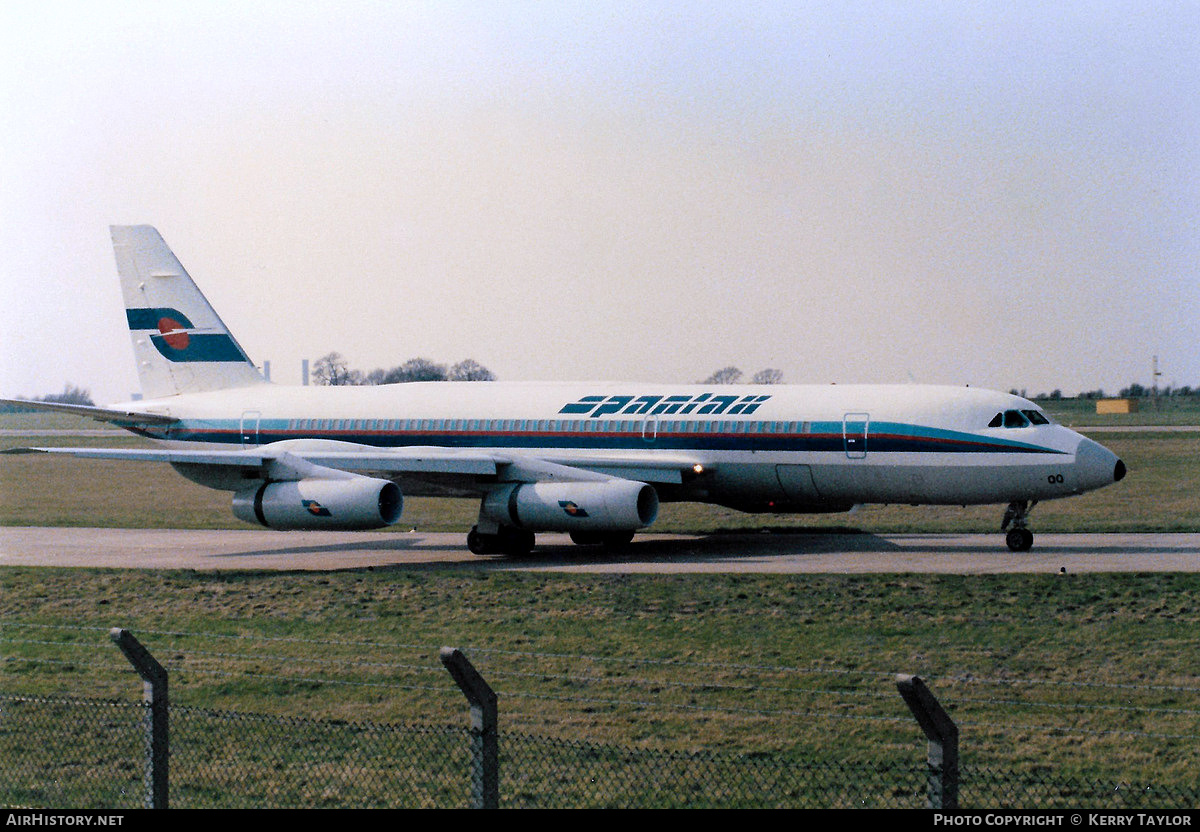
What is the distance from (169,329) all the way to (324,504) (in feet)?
40.3

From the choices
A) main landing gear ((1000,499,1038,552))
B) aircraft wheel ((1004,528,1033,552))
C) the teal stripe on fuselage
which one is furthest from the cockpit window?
aircraft wheel ((1004,528,1033,552))

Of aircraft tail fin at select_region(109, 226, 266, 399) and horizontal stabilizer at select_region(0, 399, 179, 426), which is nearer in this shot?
horizontal stabilizer at select_region(0, 399, 179, 426)

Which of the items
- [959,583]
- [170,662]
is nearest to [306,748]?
[170,662]

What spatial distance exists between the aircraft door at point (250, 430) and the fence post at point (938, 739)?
101 feet

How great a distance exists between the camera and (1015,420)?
102ft

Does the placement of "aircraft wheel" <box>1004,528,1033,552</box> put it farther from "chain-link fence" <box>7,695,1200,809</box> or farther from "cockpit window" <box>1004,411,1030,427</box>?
"chain-link fence" <box>7,695,1200,809</box>

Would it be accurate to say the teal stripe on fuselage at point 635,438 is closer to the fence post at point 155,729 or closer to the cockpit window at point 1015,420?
the cockpit window at point 1015,420

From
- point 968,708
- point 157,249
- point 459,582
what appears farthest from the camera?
point 157,249

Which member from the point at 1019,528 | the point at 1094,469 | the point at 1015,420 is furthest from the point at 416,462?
the point at 1094,469

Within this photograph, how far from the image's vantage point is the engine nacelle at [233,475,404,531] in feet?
102

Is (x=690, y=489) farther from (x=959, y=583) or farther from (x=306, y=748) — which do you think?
(x=306, y=748)

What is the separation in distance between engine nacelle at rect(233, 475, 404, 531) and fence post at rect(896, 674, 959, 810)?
879 inches

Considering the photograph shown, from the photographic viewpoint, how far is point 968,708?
57.5ft
